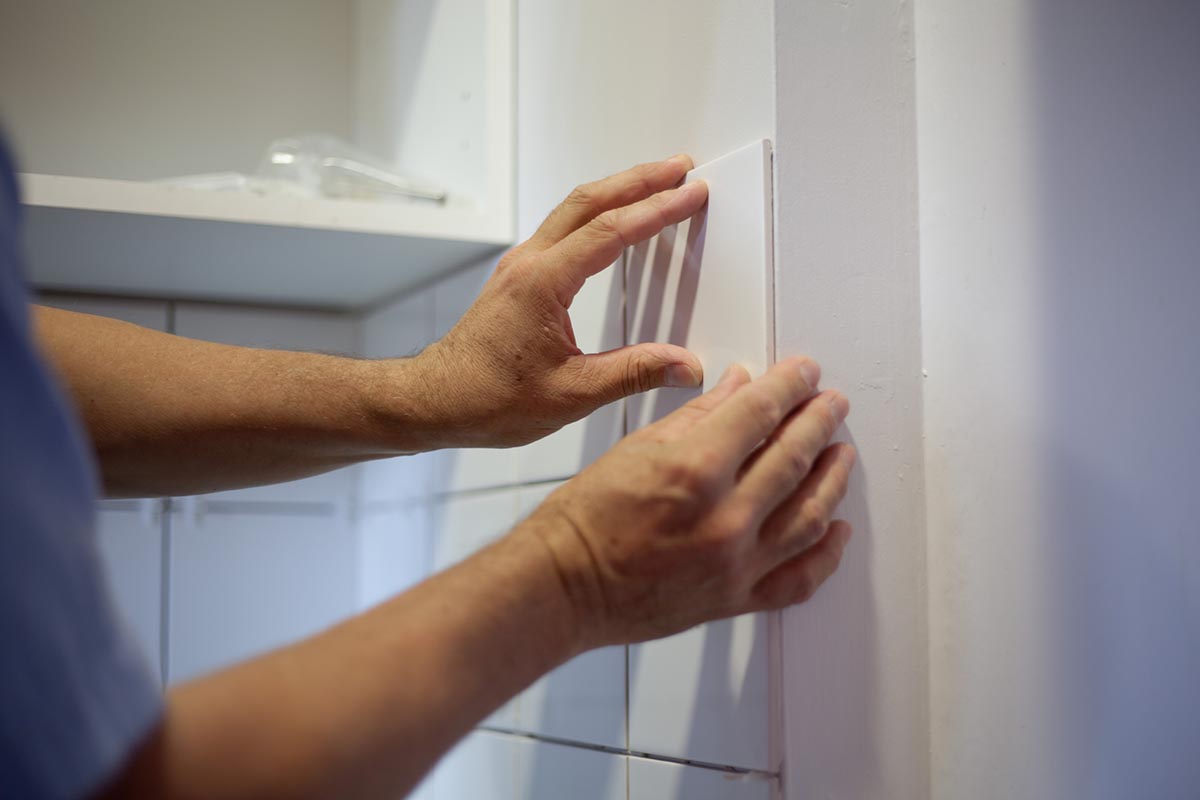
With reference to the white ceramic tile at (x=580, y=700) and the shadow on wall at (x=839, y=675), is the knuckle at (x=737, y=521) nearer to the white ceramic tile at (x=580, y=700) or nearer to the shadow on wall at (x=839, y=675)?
the shadow on wall at (x=839, y=675)

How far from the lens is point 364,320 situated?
119cm

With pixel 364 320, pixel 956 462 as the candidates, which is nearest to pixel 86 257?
pixel 364 320

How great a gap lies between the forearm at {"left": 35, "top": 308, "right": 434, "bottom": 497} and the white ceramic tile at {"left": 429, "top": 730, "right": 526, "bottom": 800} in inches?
11.1

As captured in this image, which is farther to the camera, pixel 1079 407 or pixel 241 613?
pixel 241 613

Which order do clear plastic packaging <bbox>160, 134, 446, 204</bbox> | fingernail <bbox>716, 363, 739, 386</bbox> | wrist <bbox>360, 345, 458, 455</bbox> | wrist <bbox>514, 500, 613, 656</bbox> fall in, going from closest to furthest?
wrist <bbox>514, 500, 613, 656</bbox> < fingernail <bbox>716, 363, 739, 386</bbox> < wrist <bbox>360, 345, 458, 455</bbox> < clear plastic packaging <bbox>160, 134, 446, 204</bbox>

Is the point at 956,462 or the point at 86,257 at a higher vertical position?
the point at 86,257

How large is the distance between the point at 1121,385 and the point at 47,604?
1.73 feet

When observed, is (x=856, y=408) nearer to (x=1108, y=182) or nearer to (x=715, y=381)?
(x=715, y=381)

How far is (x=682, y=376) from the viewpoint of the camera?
592 millimetres

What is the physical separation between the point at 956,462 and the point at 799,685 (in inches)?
6.0

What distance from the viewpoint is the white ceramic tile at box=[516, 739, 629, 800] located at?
2.27 feet

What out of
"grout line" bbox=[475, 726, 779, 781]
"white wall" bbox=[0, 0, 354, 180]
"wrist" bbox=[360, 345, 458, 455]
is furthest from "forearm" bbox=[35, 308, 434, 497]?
"white wall" bbox=[0, 0, 354, 180]

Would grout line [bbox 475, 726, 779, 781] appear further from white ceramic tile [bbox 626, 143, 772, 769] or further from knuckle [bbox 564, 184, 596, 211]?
knuckle [bbox 564, 184, 596, 211]

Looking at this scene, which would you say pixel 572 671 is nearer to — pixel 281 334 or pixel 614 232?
pixel 614 232
